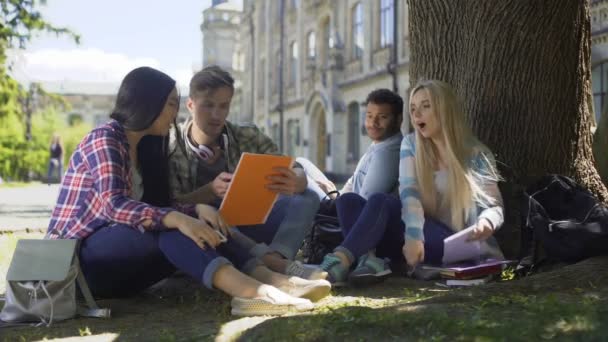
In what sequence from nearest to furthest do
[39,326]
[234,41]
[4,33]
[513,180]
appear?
[39,326] < [513,180] < [4,33] < [234,41]

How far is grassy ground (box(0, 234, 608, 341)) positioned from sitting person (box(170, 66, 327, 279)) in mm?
390

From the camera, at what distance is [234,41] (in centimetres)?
5584

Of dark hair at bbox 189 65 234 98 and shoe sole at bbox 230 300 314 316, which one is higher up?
dark hair at bbox 189 65 234 98

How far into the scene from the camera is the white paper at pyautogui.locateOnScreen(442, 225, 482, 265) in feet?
14.4

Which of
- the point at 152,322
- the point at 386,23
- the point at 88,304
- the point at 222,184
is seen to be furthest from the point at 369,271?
the point at 386,23

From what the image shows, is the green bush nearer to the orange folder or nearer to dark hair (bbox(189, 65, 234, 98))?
dark hair (bbox(189, 65, 234, 98))

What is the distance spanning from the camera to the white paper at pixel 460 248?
14.4ft

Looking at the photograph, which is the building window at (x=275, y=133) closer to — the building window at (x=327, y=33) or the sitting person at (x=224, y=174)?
the building window at (x=327, y=33)

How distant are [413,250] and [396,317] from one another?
1435 mm

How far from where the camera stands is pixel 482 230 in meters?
4.31

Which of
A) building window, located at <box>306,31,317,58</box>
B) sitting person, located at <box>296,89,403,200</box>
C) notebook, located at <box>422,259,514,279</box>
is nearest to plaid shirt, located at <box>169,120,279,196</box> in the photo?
sitting person, located at <box>296,89,403,200</box>

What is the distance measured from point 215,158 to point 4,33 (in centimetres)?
1166

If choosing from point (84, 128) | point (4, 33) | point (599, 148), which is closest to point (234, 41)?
point (84, 128)

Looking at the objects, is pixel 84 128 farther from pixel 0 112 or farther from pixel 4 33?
pixel 4 33
